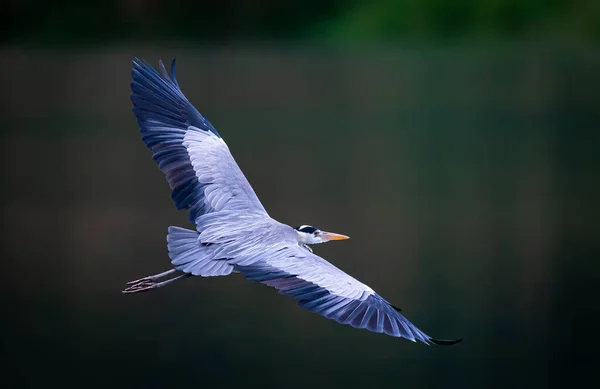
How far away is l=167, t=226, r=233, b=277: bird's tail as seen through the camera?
10.3ft

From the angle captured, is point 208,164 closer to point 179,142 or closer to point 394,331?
point 179,142

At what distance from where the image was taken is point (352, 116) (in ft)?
27.0

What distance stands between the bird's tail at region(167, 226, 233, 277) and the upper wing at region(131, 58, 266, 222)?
0.25 meters

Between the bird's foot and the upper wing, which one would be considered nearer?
the bird's foot

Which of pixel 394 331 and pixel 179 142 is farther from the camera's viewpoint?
pixel 179 142

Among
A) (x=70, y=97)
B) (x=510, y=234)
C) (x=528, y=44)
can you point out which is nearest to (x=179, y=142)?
(x=510, y=234)

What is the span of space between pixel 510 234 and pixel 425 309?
1.53m

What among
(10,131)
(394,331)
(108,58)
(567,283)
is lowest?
(567,283)

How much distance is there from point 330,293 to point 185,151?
113cm

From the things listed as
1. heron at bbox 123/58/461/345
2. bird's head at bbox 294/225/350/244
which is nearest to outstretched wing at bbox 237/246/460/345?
heron at bbox 123/58/461/345

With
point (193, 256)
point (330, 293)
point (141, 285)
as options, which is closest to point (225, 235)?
point (193, 256)

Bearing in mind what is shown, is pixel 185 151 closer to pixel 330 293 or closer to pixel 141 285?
pixel 141 285

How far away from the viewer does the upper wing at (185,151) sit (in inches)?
141

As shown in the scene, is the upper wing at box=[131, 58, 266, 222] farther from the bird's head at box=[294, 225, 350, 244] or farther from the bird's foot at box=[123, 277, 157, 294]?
the bird's foot at box=[123, 277, 157, 294]
